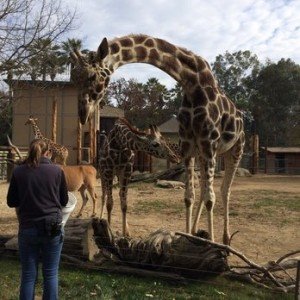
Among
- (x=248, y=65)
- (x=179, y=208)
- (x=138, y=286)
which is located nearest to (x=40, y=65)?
(x=179, y=208)

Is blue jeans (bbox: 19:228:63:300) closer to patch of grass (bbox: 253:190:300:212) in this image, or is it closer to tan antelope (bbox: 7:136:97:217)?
tan antelope (bbox: 7:136:97:217)

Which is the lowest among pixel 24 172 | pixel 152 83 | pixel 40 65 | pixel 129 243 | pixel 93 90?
pixel 129 243

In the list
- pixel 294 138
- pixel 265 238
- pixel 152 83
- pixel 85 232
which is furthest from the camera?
pixel 152 83

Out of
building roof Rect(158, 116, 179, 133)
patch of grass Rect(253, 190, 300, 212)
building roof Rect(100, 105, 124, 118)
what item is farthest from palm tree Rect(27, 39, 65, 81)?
building roof Rect(158, 116, 179, 133)

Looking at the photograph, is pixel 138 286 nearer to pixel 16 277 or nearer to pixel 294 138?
pixel 16 277

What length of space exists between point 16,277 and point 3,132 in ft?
146

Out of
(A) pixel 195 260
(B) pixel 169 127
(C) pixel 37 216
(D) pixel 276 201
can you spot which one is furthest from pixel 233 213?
(B) pixel 169 127

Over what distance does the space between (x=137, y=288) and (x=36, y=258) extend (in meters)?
1.50

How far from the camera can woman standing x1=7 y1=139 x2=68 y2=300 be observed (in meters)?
4.53

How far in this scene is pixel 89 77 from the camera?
536cm

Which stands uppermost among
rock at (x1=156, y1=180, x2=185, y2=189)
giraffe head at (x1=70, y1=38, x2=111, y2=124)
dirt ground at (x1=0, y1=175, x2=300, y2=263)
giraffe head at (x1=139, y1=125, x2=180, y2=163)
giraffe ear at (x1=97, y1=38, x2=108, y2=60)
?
giraffe ear at (x1=97, y1=38, x2=108, y2=60)

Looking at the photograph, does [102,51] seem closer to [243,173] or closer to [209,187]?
[209,187]

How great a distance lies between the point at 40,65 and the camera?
1664 cm

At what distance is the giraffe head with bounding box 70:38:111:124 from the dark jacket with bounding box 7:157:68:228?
36.5 inches
